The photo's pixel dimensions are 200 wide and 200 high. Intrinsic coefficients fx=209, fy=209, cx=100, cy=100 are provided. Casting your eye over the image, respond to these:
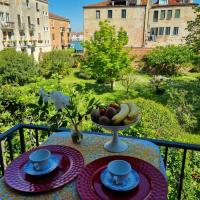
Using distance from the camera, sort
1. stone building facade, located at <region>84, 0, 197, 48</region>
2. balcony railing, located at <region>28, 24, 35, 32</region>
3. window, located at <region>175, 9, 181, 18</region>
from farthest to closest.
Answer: balcony railing, located at <region>28, 24, 35, 32</region>, stone building facade, located at <region>84, 0, 197, 48</region>, window, located at <region>175, 9, 181, 18</region>

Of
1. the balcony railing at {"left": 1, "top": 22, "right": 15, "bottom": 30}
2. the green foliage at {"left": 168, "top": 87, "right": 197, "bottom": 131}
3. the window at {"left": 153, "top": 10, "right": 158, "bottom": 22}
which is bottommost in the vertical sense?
the green foliage at {"left": 168, "top": 87, "right": 197, "bottom": 131}

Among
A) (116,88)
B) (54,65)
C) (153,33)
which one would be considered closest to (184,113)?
(116,88)

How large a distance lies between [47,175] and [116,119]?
1.66 feet

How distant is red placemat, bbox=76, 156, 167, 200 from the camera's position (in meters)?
0.97

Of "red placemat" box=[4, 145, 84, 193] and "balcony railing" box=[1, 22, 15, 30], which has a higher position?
"balcony railing" box=[1, 22, 15, 30]

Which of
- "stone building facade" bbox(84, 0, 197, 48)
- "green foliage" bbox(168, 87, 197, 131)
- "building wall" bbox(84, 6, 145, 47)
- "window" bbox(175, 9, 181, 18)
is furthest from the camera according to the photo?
"building wall" bbox(84, 6, 145, 47)

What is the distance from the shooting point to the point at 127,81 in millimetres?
12445

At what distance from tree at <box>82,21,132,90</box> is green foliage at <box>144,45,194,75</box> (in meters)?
4.79

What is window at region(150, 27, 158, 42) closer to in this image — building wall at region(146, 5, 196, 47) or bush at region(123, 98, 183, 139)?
building wall at region(146, 5, 196, 47)

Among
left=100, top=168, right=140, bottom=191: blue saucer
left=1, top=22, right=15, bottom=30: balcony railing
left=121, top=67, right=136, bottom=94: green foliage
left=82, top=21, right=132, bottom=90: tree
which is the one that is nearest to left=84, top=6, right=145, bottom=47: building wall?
left=1, top=22, right=15, bottom=30: balcony railing

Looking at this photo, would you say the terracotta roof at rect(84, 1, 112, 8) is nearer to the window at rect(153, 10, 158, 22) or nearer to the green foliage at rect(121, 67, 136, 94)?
the window at rect(153, 10, 158, 22)

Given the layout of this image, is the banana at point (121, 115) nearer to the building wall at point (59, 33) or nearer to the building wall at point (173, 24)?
the building wall at point (173, 24)

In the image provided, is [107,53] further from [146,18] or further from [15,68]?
[146,18]

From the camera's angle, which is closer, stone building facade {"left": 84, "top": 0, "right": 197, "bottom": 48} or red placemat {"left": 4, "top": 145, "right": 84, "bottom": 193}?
red placemat {"left": 4, "top": 145, "right": 84, "bottom": 193}
